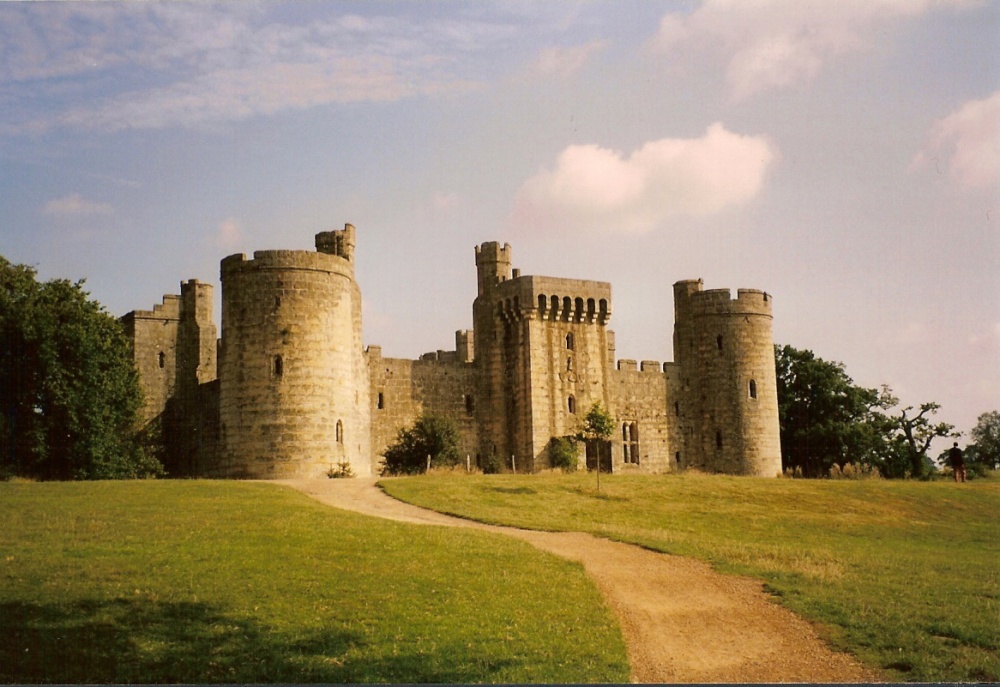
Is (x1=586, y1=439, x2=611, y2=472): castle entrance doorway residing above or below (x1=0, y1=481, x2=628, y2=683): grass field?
above

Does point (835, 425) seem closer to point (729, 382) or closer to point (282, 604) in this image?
point (729, 382)

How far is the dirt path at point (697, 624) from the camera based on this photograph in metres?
16.1

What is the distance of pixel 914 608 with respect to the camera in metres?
19.7

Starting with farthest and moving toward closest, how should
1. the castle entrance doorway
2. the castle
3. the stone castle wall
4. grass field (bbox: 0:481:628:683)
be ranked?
the castle entrance doorway → the stone castle wall → the castle → grass field (bbox: 0:481:628:683)

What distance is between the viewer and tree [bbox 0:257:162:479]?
39406 millimetres

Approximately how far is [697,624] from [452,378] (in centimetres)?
3355

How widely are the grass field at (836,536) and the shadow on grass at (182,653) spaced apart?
269 inches

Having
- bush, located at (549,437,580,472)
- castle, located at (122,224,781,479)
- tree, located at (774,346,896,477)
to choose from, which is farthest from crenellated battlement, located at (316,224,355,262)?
tree, located at (774,346,896,477)

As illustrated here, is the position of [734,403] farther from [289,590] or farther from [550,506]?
[289,590]

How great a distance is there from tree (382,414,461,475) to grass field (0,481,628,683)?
21.4 metres

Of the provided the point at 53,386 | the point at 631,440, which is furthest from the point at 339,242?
the point at 631,440

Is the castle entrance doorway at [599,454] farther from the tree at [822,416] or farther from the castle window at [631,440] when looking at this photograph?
the tree at [822,416]

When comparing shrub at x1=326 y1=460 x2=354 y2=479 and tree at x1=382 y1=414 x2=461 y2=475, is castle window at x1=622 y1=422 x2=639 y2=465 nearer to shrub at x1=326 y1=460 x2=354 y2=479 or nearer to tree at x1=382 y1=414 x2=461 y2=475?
tree at x1=382 y1=414 x2=461 y2=475

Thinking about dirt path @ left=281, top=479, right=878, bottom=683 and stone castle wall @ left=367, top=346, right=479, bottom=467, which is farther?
stone castle wall @ left=367, top=346, right=479, bottom=467
